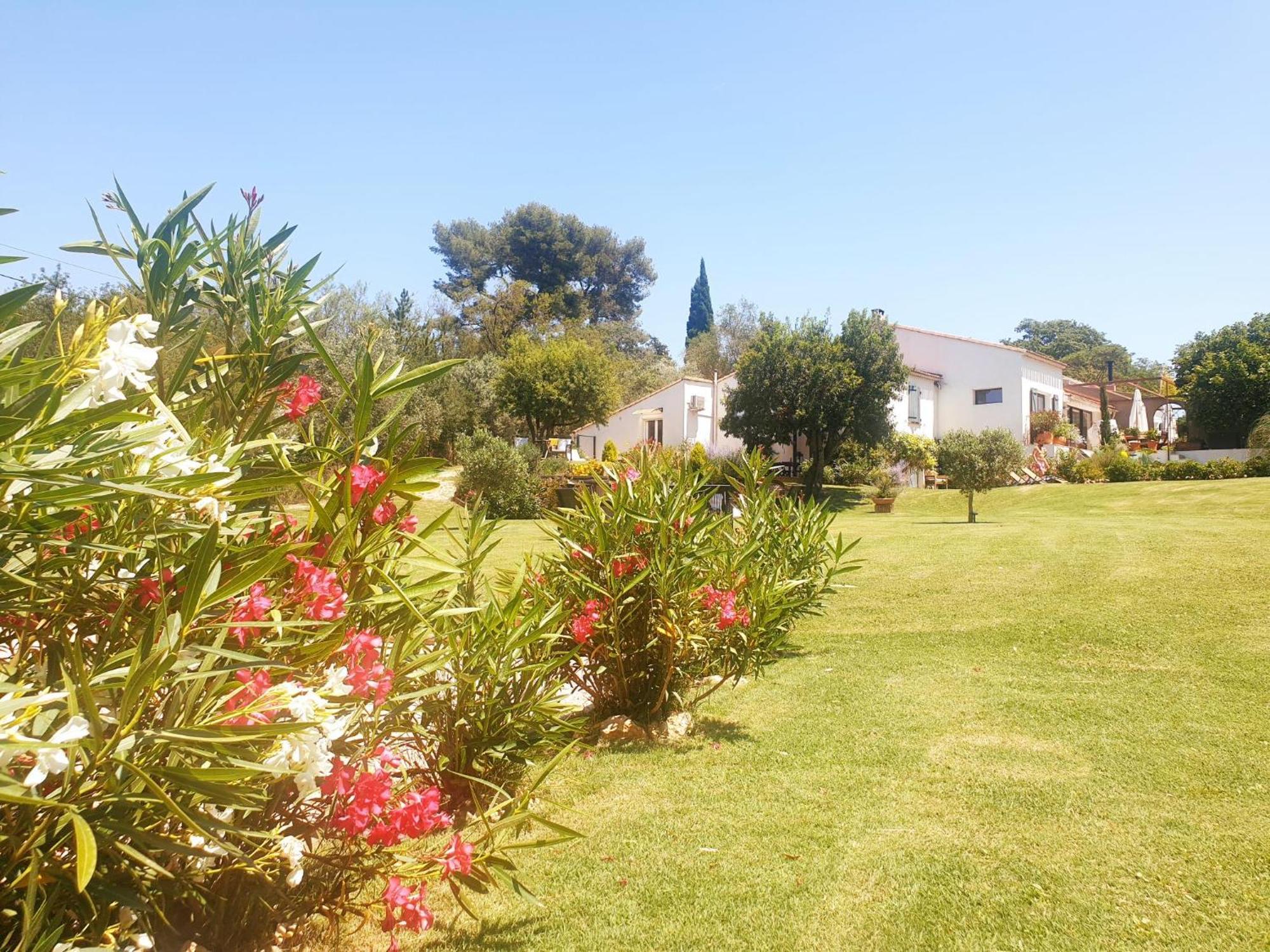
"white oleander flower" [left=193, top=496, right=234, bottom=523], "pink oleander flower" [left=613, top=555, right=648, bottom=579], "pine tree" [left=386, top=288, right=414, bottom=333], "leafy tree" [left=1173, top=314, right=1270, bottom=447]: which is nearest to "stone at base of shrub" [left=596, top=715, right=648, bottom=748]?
"pink oleander flower" [left=613, top=555, right=648, bottom=579]

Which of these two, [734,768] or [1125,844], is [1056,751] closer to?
[1125,844]

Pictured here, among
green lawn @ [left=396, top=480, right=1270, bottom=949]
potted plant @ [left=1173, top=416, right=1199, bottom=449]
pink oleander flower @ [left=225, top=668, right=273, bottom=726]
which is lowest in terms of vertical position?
green lawn @ [left=396, top=480, right=1270, bottom=949]

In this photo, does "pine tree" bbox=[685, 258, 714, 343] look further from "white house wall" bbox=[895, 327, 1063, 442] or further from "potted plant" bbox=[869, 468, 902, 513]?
"potted plant" bbox=[869, 468, 902, 513]

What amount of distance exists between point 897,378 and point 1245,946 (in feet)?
88.3

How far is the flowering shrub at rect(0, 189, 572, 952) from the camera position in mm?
1503

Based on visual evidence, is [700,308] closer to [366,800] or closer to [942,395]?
[942,395]

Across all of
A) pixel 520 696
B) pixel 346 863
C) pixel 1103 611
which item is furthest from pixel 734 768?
pixel 1103 611

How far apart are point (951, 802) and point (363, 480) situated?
3521 mm

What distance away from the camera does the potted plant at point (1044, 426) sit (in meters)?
34.3

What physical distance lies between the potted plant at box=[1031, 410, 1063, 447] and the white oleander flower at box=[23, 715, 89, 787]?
37.7m

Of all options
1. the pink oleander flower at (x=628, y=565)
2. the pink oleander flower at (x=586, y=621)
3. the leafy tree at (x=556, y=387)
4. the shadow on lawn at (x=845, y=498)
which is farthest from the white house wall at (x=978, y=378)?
the pink oleander flower at (x=586, y=621)

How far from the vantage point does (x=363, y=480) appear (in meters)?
2.36

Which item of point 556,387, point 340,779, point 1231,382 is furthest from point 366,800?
point 1231,382

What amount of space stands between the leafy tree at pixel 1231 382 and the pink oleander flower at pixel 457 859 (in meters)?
42.0
